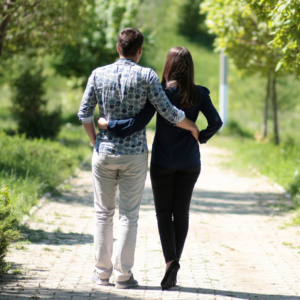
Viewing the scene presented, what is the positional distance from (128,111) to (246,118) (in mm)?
27320

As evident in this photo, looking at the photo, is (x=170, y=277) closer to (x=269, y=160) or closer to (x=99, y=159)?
(x=99, y=159)

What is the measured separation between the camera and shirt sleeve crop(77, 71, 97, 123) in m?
3.90

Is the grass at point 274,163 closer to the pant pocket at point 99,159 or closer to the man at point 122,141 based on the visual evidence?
the man at point 122,141

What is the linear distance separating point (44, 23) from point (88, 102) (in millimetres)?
9010

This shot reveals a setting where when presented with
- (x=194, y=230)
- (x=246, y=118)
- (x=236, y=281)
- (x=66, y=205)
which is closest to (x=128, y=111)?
(x=236, y=281)

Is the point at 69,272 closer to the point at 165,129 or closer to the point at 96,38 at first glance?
the point at 165,129

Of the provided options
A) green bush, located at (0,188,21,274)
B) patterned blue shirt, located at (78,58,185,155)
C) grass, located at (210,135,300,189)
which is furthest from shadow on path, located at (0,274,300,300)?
grass, located at (210,135,300,189)

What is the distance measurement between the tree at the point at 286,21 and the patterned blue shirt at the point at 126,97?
276cm

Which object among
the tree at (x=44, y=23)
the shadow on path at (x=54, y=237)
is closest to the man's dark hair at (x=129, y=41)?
the shadow on path at (x=54, y=237)

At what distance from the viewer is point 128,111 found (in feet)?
12.6

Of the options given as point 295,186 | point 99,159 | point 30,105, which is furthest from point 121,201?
point 30,105

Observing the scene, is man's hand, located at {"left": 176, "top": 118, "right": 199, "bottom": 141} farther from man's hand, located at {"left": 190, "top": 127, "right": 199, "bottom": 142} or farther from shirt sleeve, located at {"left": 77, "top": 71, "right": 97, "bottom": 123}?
shirt sleeve, located at {"left": 77, "top": 71, "right": 97, "bottom": 123}

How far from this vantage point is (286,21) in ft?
20.4

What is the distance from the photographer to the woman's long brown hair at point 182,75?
3947 millimetres
